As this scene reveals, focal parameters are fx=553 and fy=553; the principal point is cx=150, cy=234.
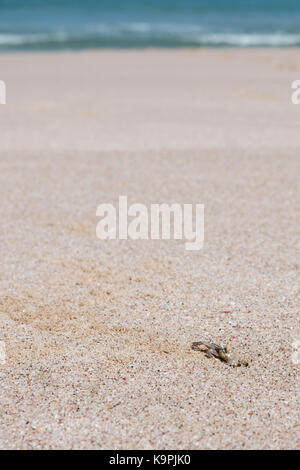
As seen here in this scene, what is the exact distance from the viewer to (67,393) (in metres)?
1.99

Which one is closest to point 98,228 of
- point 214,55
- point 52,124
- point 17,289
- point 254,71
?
point 17,289

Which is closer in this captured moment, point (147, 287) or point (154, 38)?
point (147, 287)

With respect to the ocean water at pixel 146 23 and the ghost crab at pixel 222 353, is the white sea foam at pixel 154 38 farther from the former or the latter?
the ghost crab at pixel 222 353

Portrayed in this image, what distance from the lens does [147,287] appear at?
2.68 metres

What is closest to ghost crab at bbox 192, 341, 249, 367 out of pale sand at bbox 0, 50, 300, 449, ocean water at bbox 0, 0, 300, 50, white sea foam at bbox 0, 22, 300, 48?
pale sand at bbox 0, 50, 300, 449

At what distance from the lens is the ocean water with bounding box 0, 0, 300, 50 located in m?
13.2

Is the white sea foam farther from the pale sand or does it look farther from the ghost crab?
the ghost crab

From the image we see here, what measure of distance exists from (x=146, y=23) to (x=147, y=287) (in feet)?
59.4

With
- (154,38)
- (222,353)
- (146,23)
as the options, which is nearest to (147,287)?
(222,353)

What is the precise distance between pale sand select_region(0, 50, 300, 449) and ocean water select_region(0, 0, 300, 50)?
805 cm

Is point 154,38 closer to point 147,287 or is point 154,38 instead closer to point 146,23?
point 146,23

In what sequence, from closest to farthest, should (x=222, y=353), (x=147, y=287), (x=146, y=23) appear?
1. (x=222, y=353)
2. (x=147, y=287)
3. (x=146, y=23)

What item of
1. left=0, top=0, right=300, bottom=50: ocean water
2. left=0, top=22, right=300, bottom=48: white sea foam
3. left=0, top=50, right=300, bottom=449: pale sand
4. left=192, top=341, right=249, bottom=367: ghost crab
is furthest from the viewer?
left=0, top=0, right=300, bottom=50: ocean water

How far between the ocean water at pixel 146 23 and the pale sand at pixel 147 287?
8.05 meters
